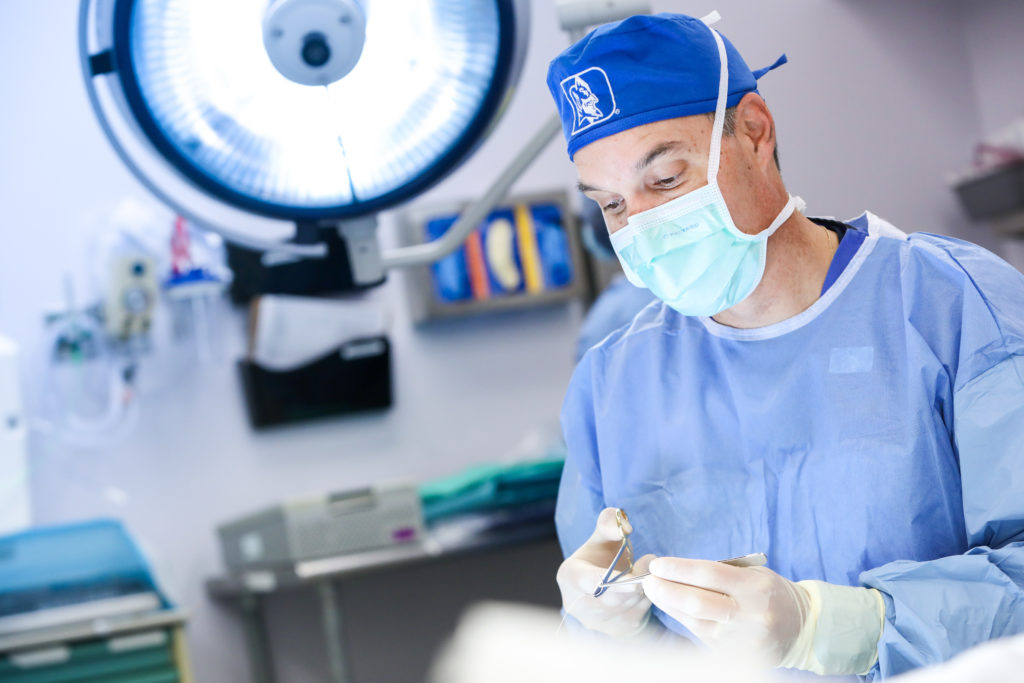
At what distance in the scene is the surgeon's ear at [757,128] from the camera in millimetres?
978

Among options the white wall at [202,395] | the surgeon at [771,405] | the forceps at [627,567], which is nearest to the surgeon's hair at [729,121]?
the surgeon at [771,405]

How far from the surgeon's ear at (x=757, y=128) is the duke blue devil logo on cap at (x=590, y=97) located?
131 millimetres

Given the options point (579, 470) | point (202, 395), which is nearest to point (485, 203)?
point (579, 470)

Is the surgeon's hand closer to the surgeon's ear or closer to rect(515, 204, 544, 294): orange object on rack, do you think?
the surgeon's ear

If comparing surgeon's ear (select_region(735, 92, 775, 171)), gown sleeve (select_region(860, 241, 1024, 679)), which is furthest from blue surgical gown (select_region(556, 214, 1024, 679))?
surgeon's ear (select_region(735, 92, 775, 171))

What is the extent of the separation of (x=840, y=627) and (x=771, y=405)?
24cm

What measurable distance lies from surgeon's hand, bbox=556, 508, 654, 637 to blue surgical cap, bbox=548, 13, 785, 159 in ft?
1.24

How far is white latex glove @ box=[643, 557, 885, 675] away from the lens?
78 cm

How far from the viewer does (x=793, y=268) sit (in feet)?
3.34

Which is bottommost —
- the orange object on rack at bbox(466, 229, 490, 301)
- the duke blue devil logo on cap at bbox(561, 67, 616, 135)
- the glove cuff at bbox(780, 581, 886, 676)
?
the glove cuff at bbox(780, 581, 886, 676)

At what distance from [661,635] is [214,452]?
5.84ft

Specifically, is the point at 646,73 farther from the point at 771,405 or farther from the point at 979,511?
the point at 979,511

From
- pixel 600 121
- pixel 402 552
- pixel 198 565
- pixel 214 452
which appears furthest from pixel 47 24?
pixel 600 121

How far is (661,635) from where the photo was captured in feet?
3.35
